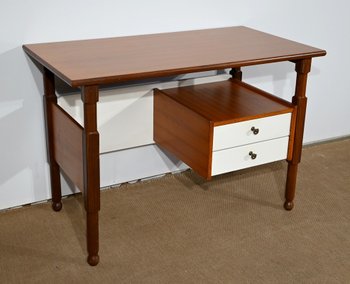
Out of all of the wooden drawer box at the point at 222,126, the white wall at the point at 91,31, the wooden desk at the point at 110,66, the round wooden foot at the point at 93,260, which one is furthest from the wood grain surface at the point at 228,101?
the round wooden foot at the point at 93,260

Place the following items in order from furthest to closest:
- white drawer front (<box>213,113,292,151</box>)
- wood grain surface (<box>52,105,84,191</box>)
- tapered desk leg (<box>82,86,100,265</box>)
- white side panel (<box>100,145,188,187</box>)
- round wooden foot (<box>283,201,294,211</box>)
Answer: white side panel (<box>100,145,188,187</box>)
round wooden foot (<box>283,201,294,211</box>)
white drawer front (<box>213,113,292,151</box>)
wood grain surface (<box>52,105,84,191</box>)
tapered desk leg (<box>82,86,100,265</box>)

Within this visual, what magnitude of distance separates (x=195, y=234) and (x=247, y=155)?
361mm

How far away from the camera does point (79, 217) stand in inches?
87.1

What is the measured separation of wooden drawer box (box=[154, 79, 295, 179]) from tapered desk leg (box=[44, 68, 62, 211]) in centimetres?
42

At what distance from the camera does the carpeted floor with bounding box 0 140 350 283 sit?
6.23ft

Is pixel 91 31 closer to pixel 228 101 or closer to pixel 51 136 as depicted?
pixel 51 136

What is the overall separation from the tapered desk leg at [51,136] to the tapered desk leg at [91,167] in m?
0.38

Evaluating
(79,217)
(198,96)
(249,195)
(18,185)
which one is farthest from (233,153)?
(18,185)

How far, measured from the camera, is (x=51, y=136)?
6.95 ft

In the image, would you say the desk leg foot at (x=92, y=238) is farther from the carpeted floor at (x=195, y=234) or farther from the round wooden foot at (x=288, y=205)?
the round wooden foot at (x=288, y=205)

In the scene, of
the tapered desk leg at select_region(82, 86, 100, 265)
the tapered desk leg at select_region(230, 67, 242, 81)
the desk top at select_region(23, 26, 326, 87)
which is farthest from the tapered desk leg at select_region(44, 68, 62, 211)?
the tapered desk leg at select_region(230, 67, 242, 81)

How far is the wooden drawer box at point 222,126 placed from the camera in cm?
196

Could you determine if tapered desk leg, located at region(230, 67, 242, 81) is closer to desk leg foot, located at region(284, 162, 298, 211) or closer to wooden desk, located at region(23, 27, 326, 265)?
wooden desk, located at region(23, 27, 326, 265)

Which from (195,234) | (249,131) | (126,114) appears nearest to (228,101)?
(249,131)
